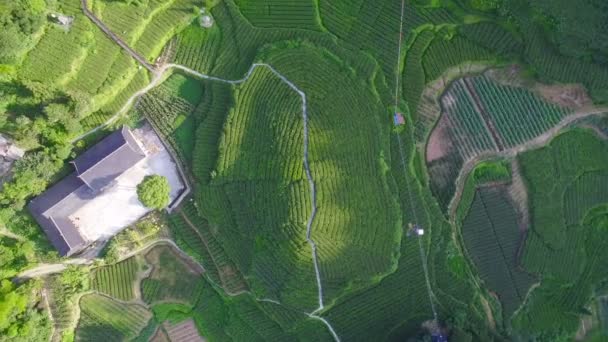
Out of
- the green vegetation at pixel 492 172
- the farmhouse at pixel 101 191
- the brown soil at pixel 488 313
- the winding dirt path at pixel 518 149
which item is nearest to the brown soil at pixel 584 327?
the brown soil at pixel 488 313

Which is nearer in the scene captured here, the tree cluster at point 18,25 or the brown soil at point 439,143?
the tree cluster at point 18,25

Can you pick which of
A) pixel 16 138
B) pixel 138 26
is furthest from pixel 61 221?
pixel 138 26

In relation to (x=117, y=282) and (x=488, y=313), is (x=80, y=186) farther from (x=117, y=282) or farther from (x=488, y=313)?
(x=488, y=313)

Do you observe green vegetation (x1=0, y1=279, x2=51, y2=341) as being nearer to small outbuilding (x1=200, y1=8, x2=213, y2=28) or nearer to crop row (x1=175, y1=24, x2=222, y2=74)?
crop row (x1=175, y1=24, x2=222, y2=74)

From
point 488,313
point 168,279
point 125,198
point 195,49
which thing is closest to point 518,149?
point 488,313

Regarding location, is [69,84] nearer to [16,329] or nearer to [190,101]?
[190,101]

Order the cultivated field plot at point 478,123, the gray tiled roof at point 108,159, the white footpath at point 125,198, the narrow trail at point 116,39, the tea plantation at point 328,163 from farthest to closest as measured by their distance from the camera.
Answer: the cultivated field plot at point 478,123
the white footpath at point 125,198
the narrow trail at point 116,39
the tea plantation at point 328,163
the gray tiled roof at point 108,159

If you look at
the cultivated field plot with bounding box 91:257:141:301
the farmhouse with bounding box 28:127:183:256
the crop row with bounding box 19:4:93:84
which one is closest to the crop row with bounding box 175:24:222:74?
the farmhouse with bounding box 28:127:183:256

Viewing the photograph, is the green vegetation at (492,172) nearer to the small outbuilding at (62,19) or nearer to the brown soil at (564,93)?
the brown soil at (564,93)
